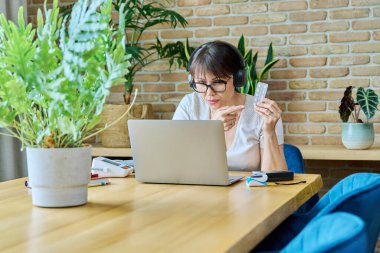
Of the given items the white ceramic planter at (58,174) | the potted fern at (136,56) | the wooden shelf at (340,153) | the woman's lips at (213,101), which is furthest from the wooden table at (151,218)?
Answer: the potted fern at (136,56)

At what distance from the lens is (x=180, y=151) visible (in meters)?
2.04

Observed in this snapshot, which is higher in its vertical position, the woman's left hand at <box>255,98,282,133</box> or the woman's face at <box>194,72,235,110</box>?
the woman's face at <box>194,72,235,110</box>

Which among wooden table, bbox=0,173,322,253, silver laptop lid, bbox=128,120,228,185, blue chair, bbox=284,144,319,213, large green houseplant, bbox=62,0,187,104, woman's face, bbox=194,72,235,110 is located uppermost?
large green houseplant, bbox=62,0,187,104

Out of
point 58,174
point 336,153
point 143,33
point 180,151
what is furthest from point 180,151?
point 143,33

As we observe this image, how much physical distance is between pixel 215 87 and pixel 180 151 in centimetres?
77

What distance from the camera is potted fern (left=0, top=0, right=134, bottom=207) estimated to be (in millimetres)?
1495

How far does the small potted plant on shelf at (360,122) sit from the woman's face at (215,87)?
0.96 metres

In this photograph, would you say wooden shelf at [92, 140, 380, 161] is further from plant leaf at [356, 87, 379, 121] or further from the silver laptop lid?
the silver laptop lid

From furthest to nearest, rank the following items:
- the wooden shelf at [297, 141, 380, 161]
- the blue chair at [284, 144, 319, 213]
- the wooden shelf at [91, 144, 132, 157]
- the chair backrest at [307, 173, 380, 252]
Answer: the wooden shelf at [91, 144, 132, 157]
the wooden shelf at [297, 141, 380, 161]
the blue chair at [284, 144, 319, 213]
the chair backrest at [307, 173, 380, 252]

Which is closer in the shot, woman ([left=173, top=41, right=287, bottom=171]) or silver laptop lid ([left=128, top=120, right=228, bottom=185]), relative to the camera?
silver laptop lid ([left=128, top=120, right=228, bottom=185])

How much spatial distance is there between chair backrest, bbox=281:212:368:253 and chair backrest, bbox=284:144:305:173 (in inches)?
64.0

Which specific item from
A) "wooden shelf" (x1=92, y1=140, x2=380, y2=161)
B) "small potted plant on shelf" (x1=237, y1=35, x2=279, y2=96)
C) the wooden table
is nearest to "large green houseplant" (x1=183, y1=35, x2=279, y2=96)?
"small potted plant on shelf" (x1=237, y1=35, x2=279, y2=96)

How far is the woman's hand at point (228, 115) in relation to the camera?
250cm

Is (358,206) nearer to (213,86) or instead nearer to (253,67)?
(213,86)
